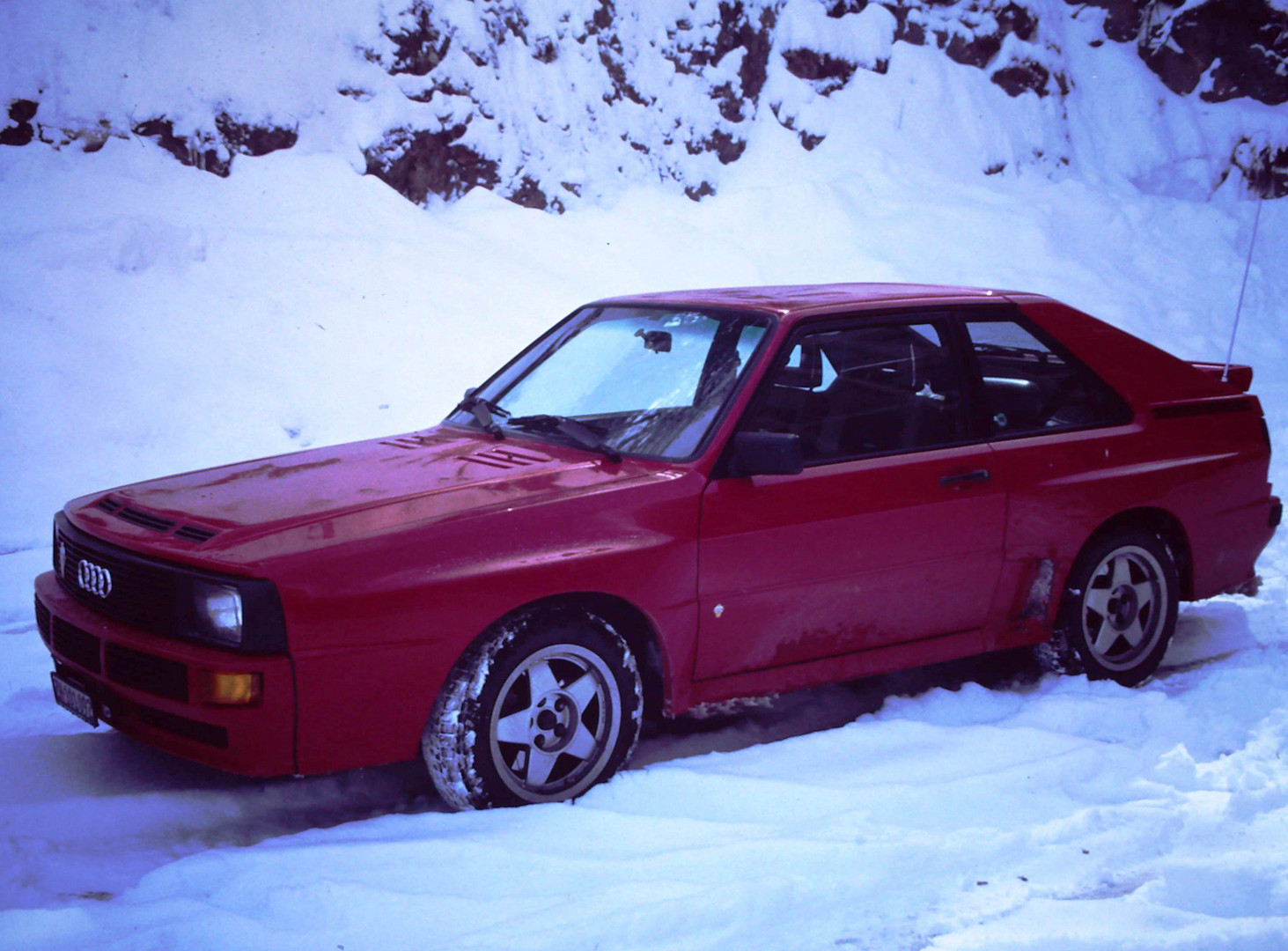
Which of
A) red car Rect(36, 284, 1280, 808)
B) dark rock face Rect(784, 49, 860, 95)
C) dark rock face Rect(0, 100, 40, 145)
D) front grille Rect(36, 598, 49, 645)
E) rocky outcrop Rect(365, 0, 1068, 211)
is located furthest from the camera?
dark rock face Rect(784, 49, 860, 95)

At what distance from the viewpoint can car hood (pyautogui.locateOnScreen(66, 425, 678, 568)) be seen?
3264mm

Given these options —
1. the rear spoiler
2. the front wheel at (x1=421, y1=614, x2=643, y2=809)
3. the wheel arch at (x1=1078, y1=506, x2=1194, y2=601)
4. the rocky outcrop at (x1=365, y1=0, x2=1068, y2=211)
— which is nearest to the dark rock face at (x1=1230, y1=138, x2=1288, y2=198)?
the rocky outcrop at (x1=365, y1=0, x2=1068, y2=211)

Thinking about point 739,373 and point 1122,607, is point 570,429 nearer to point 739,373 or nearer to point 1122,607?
point 739,373

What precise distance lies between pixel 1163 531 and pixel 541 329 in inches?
240

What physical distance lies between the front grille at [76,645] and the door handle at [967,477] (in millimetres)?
2706

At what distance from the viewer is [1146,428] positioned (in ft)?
15.2

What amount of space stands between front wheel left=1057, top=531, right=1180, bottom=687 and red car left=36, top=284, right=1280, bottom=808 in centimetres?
1

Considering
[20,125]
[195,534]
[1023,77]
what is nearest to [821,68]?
[1023,77]

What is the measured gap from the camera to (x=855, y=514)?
13.0ft

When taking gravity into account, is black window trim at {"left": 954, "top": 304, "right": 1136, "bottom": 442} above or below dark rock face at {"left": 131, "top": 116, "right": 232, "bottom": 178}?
below

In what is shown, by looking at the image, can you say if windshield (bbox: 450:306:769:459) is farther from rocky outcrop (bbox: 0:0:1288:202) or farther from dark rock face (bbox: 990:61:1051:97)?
dark rock face (bbox: 990:61:1051:97)

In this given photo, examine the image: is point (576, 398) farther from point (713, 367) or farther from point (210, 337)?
point (210, 337)

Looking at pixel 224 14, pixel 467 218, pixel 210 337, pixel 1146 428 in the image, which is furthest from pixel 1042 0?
pixel 1146 428

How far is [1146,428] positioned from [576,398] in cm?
220
